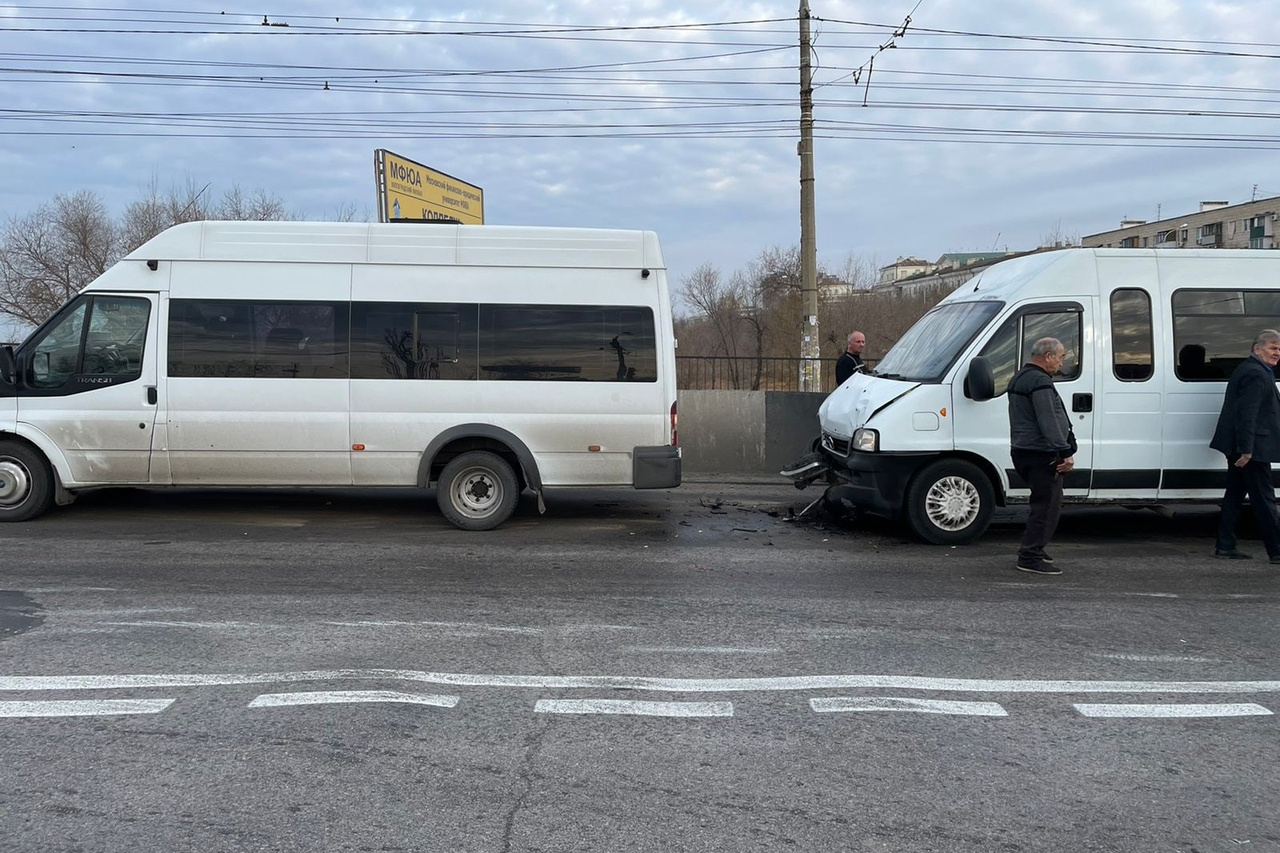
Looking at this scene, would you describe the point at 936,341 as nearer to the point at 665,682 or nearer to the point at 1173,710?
the point at 1173,710

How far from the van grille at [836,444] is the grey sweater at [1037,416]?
65.6 inches

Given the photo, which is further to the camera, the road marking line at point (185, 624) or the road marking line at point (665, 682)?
the road marking line at point (185, 624)

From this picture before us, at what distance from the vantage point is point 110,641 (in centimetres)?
513

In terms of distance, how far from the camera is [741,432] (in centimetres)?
1301

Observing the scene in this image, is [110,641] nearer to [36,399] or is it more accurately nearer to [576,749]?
[576,749]

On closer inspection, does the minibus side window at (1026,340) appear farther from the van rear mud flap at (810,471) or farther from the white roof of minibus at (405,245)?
the white roof of minibus at (405,245)

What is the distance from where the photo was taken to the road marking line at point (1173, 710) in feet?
14.1

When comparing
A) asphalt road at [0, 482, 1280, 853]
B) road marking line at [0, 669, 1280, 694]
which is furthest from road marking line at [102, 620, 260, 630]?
road marking line at [0, 669, 1280, 694]

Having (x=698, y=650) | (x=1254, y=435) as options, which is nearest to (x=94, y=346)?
(x=698, y=650)

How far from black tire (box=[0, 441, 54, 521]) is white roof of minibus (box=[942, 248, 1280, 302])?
857 cm

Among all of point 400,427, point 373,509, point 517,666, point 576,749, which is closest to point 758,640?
point 517,666

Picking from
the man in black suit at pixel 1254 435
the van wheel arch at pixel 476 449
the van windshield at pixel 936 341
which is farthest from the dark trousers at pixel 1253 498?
the van wheel arch at pixel 476 449

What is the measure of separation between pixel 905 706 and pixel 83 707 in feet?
12.0

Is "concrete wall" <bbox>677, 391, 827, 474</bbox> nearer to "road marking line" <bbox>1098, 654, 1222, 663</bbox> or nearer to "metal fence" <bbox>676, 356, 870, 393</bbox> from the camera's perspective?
"metal fence" <bbox>676, 356, 870, 393</bbox>
